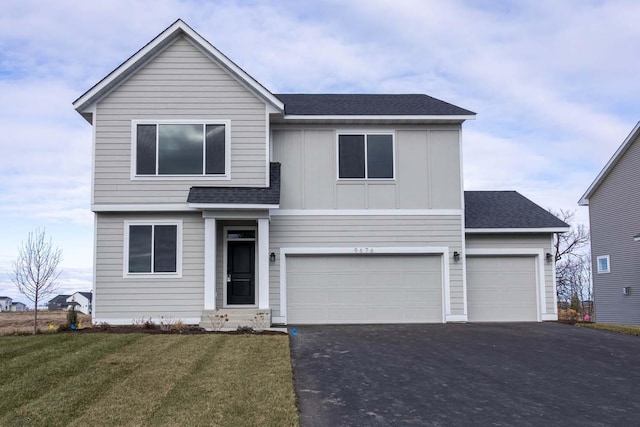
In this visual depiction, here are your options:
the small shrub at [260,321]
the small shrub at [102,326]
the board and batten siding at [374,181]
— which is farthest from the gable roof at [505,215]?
the small shrub at [102,326]

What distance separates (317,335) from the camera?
13094 millimetres

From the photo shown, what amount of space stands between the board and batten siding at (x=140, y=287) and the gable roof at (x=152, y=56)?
3.17m

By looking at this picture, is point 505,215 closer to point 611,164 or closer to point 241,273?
point 611,164

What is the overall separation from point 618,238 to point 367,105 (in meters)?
11.5

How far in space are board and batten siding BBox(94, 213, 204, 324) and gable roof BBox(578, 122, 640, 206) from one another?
50.6ft

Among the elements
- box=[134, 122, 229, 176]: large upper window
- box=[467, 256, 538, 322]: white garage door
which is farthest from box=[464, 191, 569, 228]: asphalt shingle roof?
box=[134, 122, 229, 176]: large upper window

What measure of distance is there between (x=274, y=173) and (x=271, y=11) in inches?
168

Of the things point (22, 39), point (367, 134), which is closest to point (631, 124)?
point (367, 134)

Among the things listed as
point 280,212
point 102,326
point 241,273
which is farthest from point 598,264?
point 102,326

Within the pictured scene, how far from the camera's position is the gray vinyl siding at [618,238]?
20.8 meters

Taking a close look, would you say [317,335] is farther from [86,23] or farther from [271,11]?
[86,23]

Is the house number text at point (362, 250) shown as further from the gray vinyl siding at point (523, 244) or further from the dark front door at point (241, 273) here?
the gray vinyl siding at point (523, 244)

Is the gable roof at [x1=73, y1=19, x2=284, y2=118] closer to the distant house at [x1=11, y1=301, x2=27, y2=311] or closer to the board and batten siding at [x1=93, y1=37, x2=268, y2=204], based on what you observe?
the board and batten siding at [x1=93, y1=37, x2=268, y2=204]

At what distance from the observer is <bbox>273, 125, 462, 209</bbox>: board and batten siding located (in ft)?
52.3
